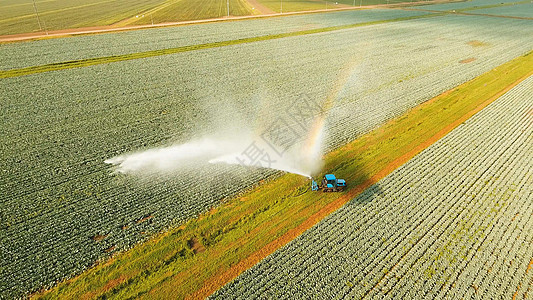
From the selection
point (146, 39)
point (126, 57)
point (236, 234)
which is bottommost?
point (236, 234)

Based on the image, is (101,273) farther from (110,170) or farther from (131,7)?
(131,7)

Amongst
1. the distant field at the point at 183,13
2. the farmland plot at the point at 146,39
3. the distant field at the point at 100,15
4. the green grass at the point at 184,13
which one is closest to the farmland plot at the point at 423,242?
the farmland plot at the point at 146,39

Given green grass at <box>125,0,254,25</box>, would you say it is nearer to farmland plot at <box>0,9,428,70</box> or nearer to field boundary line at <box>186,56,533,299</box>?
farmland plot at <box>0,9,428,70</box>

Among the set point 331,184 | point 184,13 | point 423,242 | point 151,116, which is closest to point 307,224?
point 331,184

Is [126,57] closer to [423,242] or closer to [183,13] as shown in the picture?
[423,242]

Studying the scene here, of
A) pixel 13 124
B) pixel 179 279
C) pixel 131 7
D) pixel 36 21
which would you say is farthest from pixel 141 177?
pixel 131 7

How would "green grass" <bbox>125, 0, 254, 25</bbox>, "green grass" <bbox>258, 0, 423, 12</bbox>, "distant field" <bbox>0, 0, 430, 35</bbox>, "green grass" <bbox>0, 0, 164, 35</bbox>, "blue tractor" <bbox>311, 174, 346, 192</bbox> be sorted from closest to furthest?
"blue tractor" <bbox>311, 174, 346, 192</bbox> < "green grass" <bbox>0, 0, 164, 35</bbox> < "distant field" <bbox>0, 0, 430, 35</bbox> < "green grass" <bbox>125, 0, 254, 25</bbox> < "green grass" <bbox>258, 0, 423, 12</bbox>

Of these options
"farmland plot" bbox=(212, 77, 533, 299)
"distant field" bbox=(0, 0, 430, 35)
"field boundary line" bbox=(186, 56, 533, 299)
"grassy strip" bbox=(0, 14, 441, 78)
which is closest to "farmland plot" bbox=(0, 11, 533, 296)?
"grassy strip" bbox=(0, 14, 441, 78)
